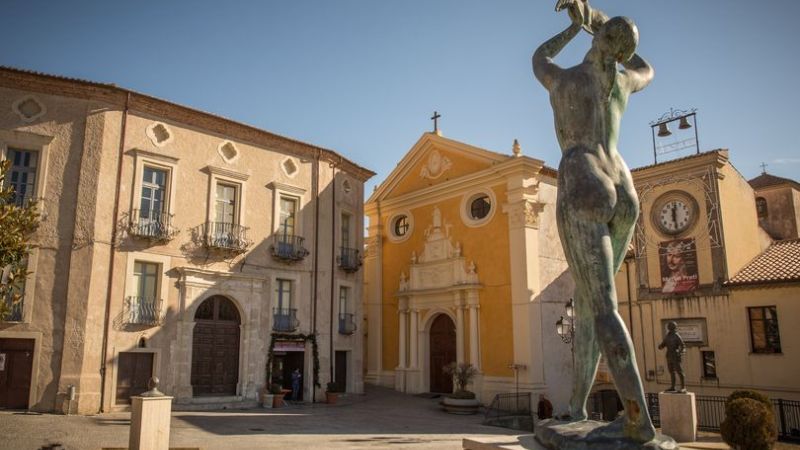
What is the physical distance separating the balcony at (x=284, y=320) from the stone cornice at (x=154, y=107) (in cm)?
679

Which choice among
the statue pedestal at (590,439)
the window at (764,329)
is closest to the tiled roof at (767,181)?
the window at (764,329)

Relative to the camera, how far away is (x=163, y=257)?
69.1 ft

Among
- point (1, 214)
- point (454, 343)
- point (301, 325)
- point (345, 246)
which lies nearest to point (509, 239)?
point (454, 343)

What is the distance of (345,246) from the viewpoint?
27688mm

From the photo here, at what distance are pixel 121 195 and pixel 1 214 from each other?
11.3 meters

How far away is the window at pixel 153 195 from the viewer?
21.0m

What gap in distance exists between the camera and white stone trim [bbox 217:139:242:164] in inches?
922

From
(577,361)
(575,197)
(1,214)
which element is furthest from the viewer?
(1,214)

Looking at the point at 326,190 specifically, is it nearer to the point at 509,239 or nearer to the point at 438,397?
the point at 509,239

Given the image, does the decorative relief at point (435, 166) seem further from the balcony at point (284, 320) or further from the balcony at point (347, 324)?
the balcony at point (284, 320)

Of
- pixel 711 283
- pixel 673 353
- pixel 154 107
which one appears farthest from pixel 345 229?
pixel 673 353

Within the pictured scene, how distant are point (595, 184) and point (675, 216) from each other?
76.2 ft

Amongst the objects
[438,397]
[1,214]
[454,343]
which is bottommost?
[438,397]

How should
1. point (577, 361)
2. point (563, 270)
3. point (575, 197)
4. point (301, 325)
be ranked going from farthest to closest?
1. point (563, 270)
2. point (301, 325)
3. point (577, 361)
4. point (575, 197)
